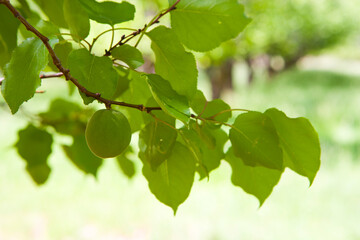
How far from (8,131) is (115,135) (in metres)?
3.30

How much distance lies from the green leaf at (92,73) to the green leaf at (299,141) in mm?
124

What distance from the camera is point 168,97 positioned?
0.92 feet

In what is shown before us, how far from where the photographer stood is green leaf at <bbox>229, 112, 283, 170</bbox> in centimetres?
31

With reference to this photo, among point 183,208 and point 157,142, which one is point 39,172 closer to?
point 157,142

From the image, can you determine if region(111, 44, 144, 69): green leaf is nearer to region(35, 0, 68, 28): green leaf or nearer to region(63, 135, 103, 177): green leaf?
region(35, 0, 68, 28): green leaf

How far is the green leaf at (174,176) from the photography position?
328 millimetres

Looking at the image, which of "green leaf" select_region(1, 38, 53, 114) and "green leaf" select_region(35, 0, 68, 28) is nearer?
"green leaf" select_region(1, 38, 53, 114)

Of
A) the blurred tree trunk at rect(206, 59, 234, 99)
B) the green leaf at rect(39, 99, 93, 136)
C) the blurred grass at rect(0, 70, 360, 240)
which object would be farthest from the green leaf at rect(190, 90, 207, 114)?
the blurred tree trunk at rect(206, 59, 234, 99)

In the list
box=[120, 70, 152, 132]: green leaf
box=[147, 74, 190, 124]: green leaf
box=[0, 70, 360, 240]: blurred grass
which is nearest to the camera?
box=[147, 74, 190, 124]: green leaf

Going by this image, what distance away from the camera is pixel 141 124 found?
1.29ft

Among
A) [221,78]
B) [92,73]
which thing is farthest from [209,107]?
[221,78]

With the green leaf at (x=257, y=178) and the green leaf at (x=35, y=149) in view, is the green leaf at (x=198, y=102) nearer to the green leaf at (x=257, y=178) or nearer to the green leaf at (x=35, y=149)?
the green leaf at (x=257, y=178)

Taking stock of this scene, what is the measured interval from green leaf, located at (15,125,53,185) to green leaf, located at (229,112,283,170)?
0.90ft

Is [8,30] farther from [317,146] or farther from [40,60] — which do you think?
[317,146]
